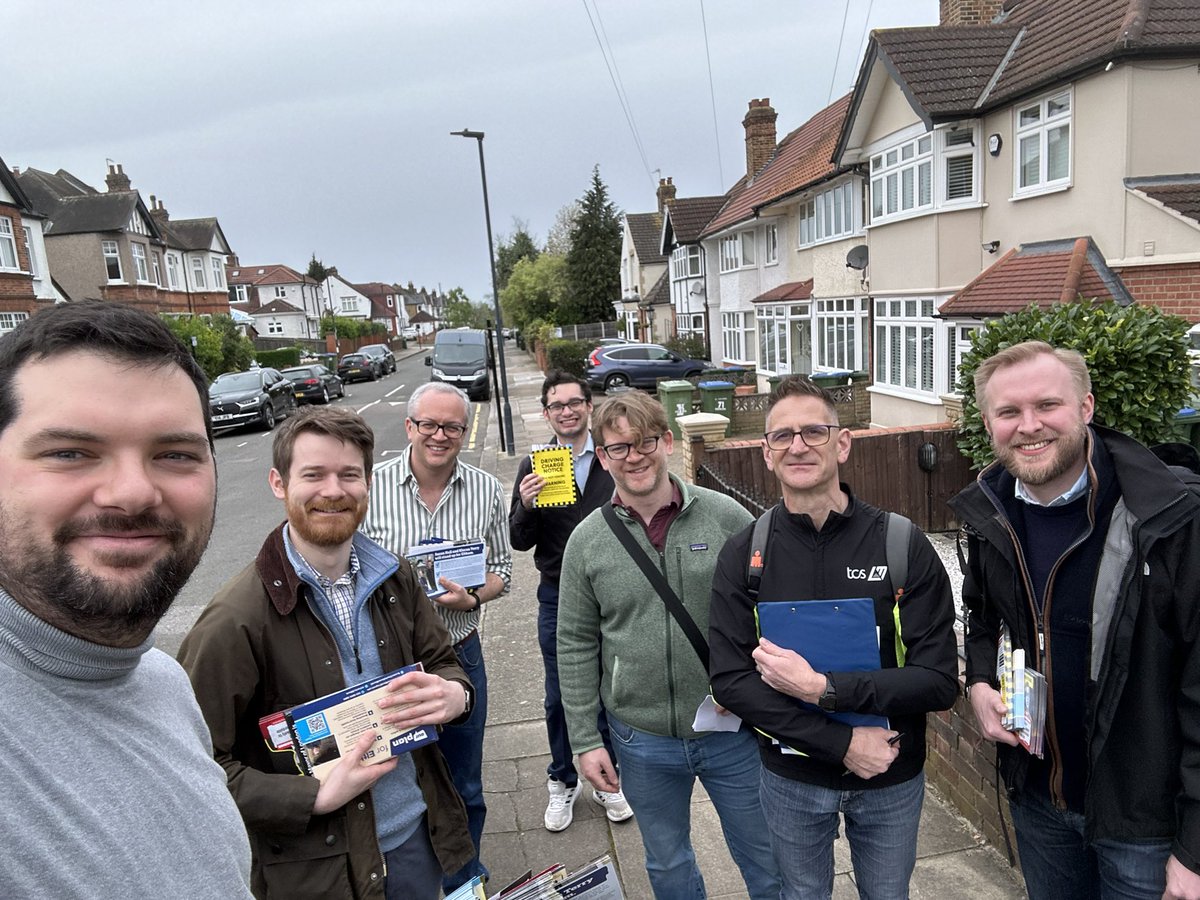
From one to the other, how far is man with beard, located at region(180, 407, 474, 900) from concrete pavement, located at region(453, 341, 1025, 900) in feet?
4.11

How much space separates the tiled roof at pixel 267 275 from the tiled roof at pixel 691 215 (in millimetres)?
59429

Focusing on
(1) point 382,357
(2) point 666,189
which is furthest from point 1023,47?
(1) point 382,357

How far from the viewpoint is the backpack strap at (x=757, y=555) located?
231 cm

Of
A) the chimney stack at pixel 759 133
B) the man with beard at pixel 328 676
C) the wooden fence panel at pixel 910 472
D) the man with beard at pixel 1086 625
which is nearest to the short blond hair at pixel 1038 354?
the man with beard at pixel 1086 625

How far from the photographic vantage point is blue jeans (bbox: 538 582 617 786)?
12.2ft

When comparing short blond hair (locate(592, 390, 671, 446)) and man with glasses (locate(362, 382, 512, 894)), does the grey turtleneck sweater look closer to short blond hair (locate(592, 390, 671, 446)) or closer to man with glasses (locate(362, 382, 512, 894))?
short blond hair (locate(592, 390, 671, 446))

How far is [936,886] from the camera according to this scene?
297 cm

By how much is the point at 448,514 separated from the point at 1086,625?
2.39 m

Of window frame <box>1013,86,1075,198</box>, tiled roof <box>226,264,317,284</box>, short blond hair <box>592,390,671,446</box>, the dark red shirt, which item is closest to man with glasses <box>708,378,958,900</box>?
the dark red shirt

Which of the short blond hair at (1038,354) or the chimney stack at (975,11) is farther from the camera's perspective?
the chimney stack at (975,11)

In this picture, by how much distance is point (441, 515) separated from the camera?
3.28 meters

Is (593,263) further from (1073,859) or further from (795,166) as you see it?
(1073,859)

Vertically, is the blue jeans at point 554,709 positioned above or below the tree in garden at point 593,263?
below

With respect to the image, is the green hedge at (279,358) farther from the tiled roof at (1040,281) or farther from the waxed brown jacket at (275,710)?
the waxed brown jacket at (275,710)
